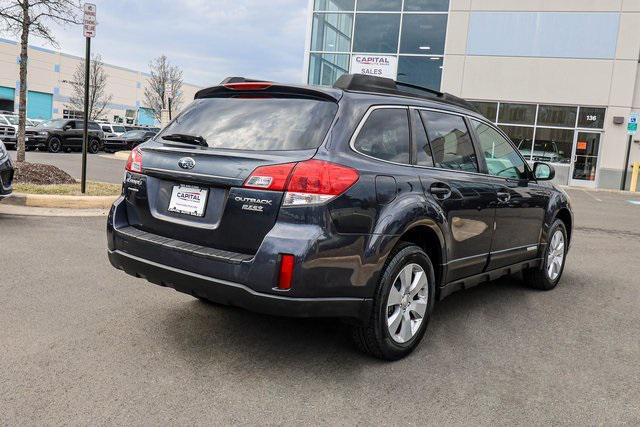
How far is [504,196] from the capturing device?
4.88 m

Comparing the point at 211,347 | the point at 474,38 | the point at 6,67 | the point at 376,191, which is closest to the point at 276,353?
the point at 211,347

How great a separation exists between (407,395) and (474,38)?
23.6m

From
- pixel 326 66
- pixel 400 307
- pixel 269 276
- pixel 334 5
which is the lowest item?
pixel 400 307

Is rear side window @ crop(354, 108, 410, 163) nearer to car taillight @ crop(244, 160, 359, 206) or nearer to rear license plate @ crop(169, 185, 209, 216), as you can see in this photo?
car taillight @ crop(244, 160, 359, 206)

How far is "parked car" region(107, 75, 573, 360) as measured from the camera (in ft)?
10.6

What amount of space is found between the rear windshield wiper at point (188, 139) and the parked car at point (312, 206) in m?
0.01

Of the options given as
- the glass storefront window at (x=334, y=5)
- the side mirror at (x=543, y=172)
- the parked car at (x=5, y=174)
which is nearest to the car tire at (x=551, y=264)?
the side mirror at (x=543, y=172)

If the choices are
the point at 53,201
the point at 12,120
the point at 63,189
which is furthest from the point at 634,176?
the point at 12,120

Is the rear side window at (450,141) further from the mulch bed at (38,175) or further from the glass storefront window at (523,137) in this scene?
the glass storefront window at (523,137)

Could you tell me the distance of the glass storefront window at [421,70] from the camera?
81.3 ft

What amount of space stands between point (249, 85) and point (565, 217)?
4.00m

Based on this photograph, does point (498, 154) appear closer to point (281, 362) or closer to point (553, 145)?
point (281, 362)

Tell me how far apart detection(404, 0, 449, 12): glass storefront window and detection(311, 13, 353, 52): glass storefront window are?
2.69 meters

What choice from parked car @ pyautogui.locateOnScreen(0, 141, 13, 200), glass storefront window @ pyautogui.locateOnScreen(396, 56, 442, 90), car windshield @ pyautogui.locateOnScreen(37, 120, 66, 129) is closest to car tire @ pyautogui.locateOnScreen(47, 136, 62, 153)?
car windshield @ pyautogui.locateOnScreen(37, 120, 66, 129)
